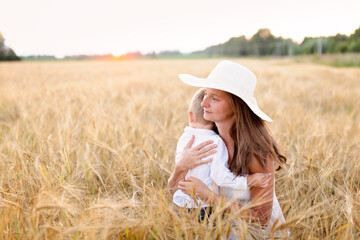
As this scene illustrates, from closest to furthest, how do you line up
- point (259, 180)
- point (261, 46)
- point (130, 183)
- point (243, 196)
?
point (259, 180)
point (243, 196)
point (130, 183)
point (261, 46)

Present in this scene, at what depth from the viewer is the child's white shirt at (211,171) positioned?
1267 millimetres

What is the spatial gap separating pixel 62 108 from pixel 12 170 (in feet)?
5.63

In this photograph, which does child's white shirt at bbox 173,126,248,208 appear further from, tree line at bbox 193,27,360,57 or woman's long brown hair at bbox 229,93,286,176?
tree line at bbox 193,27,360,57

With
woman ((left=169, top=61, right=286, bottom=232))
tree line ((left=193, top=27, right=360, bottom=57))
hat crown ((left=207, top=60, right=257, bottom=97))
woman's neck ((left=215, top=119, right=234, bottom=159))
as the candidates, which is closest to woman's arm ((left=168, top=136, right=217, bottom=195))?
woman ((left=169, top=61, right=286, bottom=232))

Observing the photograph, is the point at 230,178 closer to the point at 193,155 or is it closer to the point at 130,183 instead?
the point at 193,155

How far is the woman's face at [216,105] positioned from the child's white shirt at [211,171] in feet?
0.27

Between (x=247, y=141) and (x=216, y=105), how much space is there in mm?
206

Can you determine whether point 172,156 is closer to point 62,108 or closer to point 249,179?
point 249,179

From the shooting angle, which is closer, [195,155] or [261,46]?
[195,155]

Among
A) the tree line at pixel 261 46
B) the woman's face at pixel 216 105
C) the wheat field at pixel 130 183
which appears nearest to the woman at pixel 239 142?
the woman's face at pixel 216 105

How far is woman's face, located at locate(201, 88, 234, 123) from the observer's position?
132 cm

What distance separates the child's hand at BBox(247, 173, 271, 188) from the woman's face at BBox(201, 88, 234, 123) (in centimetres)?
28

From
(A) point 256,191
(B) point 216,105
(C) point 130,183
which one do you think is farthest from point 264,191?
(C) point 130,183

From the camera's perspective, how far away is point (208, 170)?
4.41 ft
